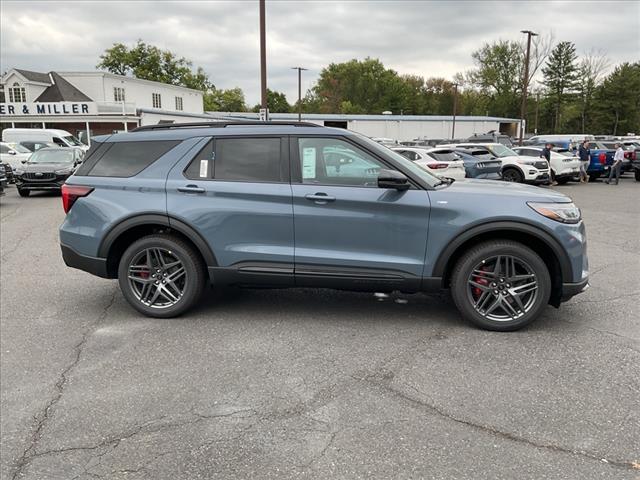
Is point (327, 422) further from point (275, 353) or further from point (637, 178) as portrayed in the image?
point (637, 178)

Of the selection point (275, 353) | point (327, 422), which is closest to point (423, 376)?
point (327, 422)

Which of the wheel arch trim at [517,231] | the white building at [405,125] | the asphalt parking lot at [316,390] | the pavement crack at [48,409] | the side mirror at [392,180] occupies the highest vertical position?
the white building at [405,125]

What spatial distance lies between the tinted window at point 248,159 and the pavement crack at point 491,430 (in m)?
2.03

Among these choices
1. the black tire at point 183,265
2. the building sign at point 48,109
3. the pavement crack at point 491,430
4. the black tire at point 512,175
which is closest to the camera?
the pavement crack at point 491,430

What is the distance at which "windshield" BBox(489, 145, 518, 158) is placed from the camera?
19.1 m

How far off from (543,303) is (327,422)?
228cm

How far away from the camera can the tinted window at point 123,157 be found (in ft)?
15.9

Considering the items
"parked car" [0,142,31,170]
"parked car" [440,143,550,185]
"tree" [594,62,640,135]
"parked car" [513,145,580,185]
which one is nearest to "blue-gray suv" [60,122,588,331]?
"parked car" [440,143,550,185]

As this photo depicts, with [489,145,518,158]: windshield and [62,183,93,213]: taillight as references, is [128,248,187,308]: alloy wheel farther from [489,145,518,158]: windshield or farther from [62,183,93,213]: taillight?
[489,145,518,158]: windshield

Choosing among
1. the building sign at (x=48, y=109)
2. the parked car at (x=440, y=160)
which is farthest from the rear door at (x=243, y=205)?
the building sign at (x=48, y=109)

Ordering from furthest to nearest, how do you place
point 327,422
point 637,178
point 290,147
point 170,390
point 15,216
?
1. point 637,178
2. point 15,216
3. point 290,147
4. point 170,390
5. point 327,422

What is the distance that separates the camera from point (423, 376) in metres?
3.63

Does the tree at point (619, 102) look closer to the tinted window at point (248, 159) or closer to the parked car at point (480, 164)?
the parked car at point (480, 164)

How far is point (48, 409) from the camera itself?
330cm
